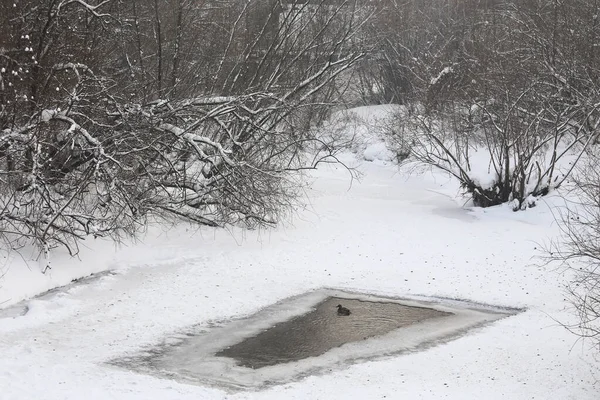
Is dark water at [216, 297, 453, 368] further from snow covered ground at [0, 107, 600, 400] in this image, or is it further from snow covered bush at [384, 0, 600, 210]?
snow covered bush at [384, 0, 600, 210]

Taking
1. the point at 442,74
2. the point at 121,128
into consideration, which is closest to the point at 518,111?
the point at 121,128

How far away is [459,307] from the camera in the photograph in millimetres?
11211

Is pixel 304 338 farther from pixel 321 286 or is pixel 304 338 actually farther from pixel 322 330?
pixel 321 286

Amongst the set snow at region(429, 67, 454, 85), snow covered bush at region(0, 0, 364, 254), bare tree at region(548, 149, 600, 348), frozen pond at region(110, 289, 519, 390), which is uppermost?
snow at region(429, 67, 454, 85)

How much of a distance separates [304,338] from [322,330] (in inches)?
17.0

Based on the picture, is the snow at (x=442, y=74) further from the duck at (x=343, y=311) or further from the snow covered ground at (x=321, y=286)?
the duck at (x=343, y=311)

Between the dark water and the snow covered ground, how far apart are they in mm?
725

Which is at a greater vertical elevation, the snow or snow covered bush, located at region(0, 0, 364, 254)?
the snow

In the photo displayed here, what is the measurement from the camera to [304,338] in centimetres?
966

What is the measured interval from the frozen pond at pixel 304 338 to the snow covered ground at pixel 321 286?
25 centimetres

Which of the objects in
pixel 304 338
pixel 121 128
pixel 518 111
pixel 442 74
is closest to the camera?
pixel 304 338

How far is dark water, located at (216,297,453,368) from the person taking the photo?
895 centimetres

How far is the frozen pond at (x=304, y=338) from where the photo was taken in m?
8.34

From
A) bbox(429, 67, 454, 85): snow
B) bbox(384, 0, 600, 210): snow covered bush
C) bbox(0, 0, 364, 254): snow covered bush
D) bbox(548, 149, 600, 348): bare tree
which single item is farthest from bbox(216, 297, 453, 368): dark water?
bbox(429, 67, 454, 85): snow
